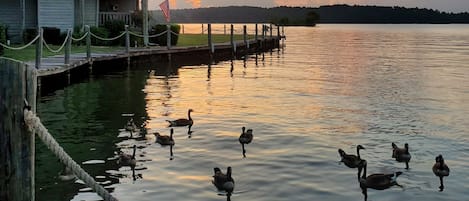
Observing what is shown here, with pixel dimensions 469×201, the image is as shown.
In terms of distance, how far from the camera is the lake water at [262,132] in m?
12.2

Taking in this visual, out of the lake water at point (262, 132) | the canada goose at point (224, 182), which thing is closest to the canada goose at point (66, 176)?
the lake water at point (262, 132)

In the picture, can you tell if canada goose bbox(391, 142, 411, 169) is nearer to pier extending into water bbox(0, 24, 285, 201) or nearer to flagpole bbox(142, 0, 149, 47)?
pier extending into water bbox(0, 24, 285, 201)

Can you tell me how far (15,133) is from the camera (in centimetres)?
630

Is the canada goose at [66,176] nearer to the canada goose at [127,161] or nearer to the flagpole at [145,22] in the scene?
the canada goose at [127,161]

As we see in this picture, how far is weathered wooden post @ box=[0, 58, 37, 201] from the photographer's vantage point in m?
6.13

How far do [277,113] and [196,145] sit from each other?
6.41 meters

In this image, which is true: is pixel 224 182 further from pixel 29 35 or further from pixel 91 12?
pixel 91 12

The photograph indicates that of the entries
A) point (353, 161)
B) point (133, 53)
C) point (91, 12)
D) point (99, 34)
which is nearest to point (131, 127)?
point (353, 161)

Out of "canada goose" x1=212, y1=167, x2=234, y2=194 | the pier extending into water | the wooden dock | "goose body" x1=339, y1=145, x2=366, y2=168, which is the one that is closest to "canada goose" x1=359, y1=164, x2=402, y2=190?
"goose body" x1=339, y1=145, x2=366, y2=168

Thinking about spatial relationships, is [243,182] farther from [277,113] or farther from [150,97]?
[150,97]

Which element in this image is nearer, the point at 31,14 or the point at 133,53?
the point at 133,53

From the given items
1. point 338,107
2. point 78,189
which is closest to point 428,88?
point 338,107

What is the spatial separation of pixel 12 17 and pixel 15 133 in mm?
37456

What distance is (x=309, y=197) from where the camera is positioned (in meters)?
11.6
